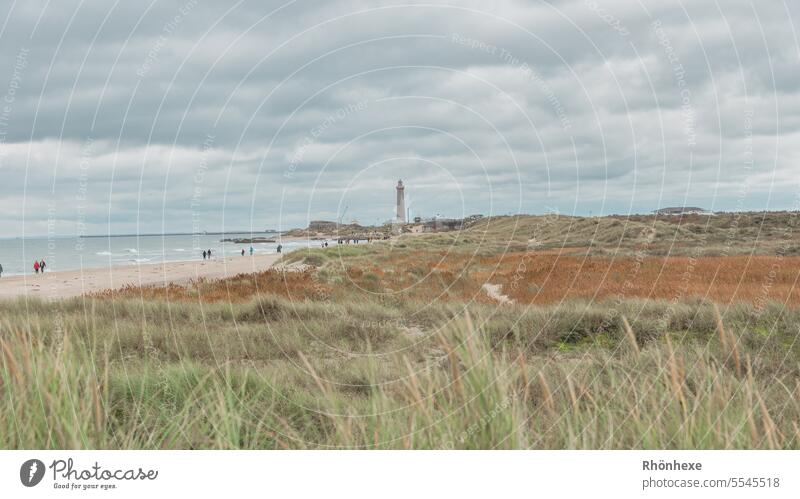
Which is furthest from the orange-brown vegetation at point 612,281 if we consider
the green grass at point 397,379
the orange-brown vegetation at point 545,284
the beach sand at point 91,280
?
the beach sand at point 91,280

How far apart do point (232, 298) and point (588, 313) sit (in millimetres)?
10246

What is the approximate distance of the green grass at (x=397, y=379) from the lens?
3986 millimetres

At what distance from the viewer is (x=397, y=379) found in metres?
6.91

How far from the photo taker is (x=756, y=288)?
15195 mm

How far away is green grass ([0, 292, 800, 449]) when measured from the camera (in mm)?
3986

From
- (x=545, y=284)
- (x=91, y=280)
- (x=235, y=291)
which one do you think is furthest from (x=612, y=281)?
(x=91, y=280)

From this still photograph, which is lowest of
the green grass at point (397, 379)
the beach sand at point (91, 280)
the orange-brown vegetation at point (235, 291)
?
the beach sand at point (91, 280)

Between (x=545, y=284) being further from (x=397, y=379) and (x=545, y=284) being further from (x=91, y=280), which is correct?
(x=91, y=280)

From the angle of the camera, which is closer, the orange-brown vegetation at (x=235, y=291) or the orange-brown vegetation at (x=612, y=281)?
the orange-brown vegetation at (x=612, y=281)

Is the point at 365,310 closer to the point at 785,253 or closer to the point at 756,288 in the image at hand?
the point at 756,288

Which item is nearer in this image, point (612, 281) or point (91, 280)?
point (612, 281)

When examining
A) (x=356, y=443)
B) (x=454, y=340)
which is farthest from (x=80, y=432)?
(x=454, y=340)

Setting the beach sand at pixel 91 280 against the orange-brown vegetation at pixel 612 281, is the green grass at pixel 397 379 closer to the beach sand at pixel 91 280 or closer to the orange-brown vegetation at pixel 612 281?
the orange-brown vegetation at pixel 612 281

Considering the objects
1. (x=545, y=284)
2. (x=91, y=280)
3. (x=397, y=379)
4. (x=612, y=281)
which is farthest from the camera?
(x=91, y=280)
